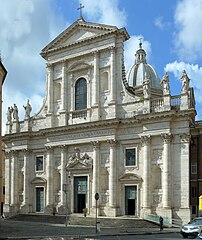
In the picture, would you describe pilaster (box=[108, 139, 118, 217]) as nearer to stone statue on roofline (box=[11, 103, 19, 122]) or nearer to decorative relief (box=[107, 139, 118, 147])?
decorative relief (box=[107, 139, 118, 147])

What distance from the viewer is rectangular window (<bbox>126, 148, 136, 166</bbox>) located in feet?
140

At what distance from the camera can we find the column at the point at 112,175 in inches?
1677

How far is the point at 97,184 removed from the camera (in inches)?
1727

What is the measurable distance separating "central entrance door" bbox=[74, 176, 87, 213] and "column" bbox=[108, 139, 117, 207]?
12.6 feet

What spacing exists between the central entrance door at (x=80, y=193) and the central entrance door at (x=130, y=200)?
16.7 feet

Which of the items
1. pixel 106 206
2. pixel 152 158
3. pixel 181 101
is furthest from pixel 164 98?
pixel 106 206

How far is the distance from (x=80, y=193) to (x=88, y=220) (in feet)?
16.9

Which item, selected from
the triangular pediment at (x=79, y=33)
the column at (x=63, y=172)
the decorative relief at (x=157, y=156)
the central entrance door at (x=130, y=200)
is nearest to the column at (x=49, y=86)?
the triangular pediment at (x=79, y=33)

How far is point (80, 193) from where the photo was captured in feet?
151

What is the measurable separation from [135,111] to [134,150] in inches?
151

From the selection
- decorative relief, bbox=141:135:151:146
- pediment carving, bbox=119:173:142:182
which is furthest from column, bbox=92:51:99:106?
pediment carving, bbox=119:173:142:182

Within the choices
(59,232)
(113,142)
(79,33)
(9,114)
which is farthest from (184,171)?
(9,114)

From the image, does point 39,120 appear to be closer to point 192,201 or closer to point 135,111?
point 135,111

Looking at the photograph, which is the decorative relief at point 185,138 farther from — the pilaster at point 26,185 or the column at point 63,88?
the pilaster at point 26,185
